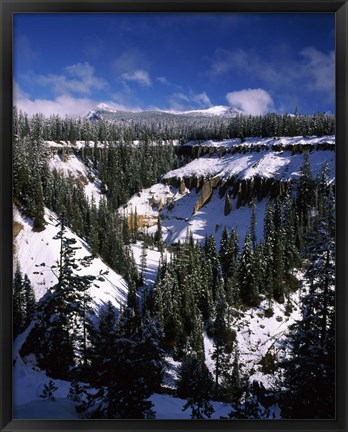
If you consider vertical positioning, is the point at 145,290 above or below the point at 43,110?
below

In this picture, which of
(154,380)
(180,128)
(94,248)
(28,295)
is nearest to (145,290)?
(94,248)

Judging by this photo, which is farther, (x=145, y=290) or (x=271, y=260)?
(x=271, y=260)

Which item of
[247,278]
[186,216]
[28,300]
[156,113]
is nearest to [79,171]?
[156,113]

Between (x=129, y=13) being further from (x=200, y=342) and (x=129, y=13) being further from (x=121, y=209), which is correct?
(x=200, y=342)

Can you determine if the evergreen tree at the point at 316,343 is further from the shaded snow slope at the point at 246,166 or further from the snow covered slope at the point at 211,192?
the shaded snow slope at the point at 246,166

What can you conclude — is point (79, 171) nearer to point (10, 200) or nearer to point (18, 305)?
point (10, 200)

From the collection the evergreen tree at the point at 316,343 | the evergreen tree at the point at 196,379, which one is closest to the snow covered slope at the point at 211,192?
the evergreen tree at the point at 316,343
